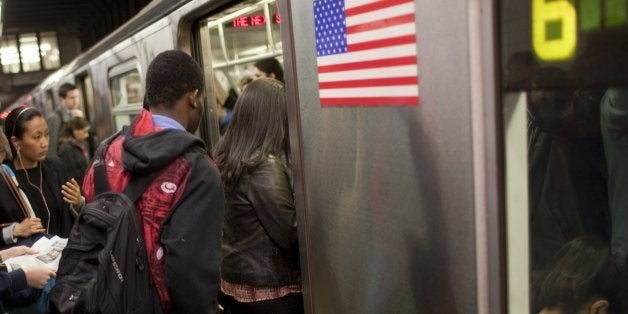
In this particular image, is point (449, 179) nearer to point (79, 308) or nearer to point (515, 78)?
point (515, 78)

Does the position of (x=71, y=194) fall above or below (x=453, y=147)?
below

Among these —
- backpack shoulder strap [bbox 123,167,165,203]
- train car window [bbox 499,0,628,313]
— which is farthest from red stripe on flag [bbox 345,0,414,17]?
backpack shoulder strap [bbox 123,167,165,203]

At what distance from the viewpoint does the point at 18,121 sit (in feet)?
9.42

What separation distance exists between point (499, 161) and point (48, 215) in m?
2.48

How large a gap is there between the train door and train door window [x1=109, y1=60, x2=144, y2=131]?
61 centimetres

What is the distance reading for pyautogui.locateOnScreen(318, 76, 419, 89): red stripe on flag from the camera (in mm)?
1265

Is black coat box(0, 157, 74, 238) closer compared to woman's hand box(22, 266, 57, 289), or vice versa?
woman's hand box(22, 266, 57, 289)

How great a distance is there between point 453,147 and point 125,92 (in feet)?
13.7

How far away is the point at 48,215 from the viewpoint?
2.89 metres

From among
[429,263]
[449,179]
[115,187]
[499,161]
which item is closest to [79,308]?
[115,187]

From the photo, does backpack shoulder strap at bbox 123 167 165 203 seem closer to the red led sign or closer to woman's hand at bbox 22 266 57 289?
woman's hand at bbox 22 266 57 289

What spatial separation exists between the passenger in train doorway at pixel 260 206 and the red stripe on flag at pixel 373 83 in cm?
71

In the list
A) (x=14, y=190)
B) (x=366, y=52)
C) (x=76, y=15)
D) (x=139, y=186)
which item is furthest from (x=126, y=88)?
(x=76, y=15)

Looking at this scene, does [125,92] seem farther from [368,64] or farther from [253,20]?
[368,64]
